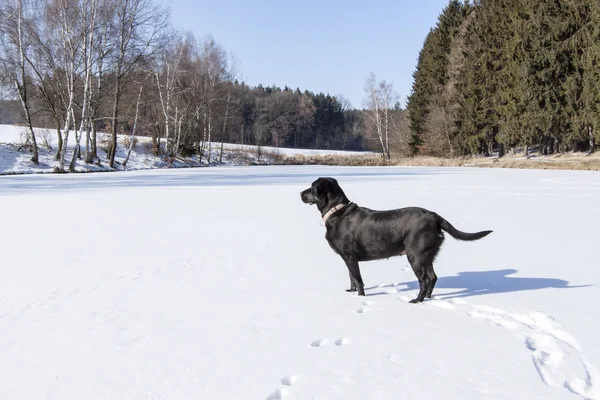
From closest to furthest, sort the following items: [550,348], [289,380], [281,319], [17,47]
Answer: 1. [289,380]
2. [550,348]
3. [281,319]
4. [17,47]

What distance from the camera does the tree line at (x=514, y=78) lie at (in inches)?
1057

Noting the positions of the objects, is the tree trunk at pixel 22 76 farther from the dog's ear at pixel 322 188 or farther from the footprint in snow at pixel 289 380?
the footprint in snow at pixel 289 380

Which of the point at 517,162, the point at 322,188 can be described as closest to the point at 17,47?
the point at 322,188

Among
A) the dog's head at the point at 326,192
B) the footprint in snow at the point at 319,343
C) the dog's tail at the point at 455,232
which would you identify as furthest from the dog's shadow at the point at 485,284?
the footprint in snow at the point at 319,343

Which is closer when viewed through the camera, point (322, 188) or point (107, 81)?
point (322, 188)

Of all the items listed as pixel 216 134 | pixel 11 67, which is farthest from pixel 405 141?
pixel 11 67

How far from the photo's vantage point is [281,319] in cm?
331

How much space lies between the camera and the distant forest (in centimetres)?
2345

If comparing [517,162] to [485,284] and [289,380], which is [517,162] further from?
[289,380]

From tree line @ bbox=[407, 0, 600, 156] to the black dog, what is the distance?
26.7 metres

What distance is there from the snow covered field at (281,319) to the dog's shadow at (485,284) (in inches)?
1.1

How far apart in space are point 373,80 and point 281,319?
151 ft

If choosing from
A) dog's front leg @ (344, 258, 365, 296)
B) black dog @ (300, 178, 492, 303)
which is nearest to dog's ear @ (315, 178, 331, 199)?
black dog @ (300, 178, 492, 303)

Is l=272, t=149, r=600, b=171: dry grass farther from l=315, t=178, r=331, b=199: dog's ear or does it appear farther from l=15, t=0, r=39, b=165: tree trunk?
l=315, t=178, r=331, b=199: dog's ear
